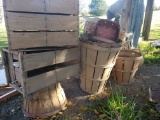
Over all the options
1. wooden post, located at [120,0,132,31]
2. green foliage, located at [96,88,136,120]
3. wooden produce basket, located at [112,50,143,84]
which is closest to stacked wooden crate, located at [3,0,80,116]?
green foliage, located at [96,88,136,120]

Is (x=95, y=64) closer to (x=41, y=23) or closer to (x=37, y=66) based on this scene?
(x=37, y=66)

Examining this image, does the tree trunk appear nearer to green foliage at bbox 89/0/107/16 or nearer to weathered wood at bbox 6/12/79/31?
weathered wood at bbox 6/12/79/31

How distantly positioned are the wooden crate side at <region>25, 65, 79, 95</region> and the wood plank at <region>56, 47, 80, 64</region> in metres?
0.13

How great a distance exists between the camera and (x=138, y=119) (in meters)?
2.24

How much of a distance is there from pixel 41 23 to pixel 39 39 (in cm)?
18

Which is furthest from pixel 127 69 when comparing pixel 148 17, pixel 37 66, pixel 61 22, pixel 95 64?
pixel 148 17

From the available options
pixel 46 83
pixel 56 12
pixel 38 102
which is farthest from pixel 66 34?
pixel 38 102

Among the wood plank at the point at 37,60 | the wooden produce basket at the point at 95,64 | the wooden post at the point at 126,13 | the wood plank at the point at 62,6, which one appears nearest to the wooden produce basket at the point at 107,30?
the wooden produce basket at the point at 95,64

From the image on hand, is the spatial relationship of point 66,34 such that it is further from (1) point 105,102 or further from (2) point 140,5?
(2) point 140,5

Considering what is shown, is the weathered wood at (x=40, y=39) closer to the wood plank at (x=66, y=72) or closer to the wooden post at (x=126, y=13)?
the wood plank at (x=66, y=72)

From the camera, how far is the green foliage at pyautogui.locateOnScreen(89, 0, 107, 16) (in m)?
17.5

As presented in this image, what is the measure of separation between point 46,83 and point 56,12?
89 cm

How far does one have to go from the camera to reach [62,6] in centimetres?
198

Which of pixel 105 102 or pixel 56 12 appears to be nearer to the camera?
pixel 56 12
